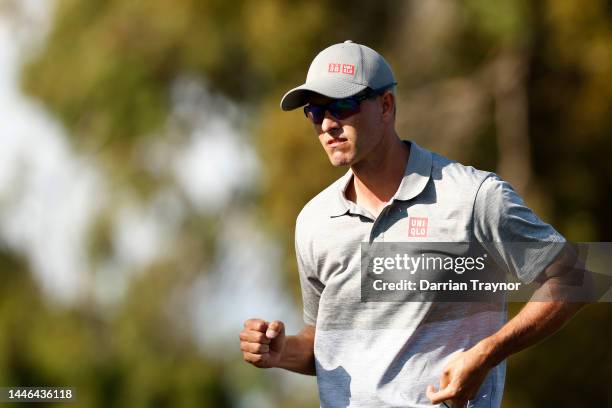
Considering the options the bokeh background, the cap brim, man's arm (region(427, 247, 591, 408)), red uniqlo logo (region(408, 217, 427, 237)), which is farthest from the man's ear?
the bokeh background

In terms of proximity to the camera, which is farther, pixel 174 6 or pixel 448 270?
pixel 174 6

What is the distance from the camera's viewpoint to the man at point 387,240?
13.7 feet

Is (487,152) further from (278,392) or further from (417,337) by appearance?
(417,337)

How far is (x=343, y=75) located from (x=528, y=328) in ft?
3.11

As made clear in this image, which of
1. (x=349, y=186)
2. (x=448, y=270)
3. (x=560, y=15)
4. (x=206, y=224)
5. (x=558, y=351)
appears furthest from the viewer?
(x=206, y=224)

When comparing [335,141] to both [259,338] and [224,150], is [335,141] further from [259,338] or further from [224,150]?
[224,150]

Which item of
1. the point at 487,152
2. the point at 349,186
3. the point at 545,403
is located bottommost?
the point at 545,403

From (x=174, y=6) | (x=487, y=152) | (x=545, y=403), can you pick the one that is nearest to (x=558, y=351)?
(x=545, y=403)

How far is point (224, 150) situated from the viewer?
1408 centimetres

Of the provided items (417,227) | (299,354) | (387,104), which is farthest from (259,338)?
(387,104)

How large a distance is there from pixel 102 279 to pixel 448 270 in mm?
9238

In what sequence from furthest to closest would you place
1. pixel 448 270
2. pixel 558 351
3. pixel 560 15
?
pixel 558 351, pixel 560 15, pixel 448 270

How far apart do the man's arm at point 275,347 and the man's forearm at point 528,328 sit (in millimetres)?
700

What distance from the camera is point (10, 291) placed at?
42.8 ft
